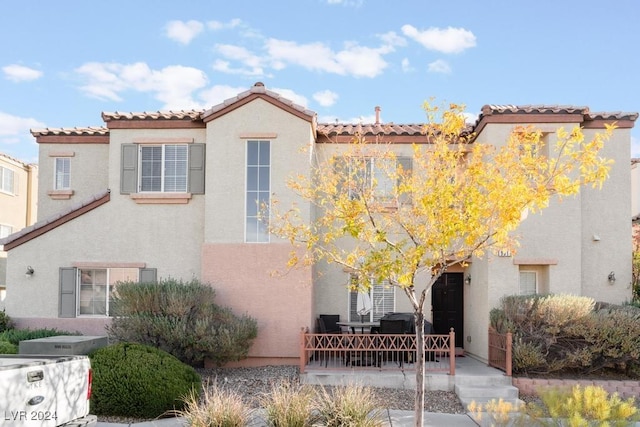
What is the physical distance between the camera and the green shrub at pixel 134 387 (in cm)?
1009

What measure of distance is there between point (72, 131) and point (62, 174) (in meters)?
1.37

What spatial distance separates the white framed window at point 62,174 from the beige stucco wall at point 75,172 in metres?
0.09

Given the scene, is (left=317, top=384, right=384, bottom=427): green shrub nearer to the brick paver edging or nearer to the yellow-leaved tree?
the yellow-leaved tree

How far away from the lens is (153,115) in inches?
605

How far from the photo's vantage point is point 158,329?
12.7 m

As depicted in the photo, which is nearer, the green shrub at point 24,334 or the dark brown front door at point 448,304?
the green shrub at point 24,334

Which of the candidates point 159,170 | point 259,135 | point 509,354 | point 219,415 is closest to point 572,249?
point 509,354

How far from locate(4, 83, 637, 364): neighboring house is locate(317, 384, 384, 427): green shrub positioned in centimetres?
A: 568

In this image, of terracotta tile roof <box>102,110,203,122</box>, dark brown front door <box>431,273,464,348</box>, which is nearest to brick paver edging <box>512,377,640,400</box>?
dark brown front door <box>431,273,464,348</box>

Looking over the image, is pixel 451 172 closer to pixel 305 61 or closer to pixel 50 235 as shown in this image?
pixel 305 61

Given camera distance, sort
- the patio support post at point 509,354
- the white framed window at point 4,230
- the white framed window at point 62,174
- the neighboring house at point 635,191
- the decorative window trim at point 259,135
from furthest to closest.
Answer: the white framed window at point 4,230
the neighboring house at point 635,191
the white framed window at point 62,174
the decorative window trim at point 259,135
the patio support post at point 509,354

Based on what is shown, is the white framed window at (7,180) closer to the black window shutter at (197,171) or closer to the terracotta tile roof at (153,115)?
the terracotta tile roof at (153,115)

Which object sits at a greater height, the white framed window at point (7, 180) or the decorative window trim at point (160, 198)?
the white framed window at point (7, 180)

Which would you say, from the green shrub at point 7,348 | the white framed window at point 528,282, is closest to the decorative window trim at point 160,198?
the green shrub at point 7,348
